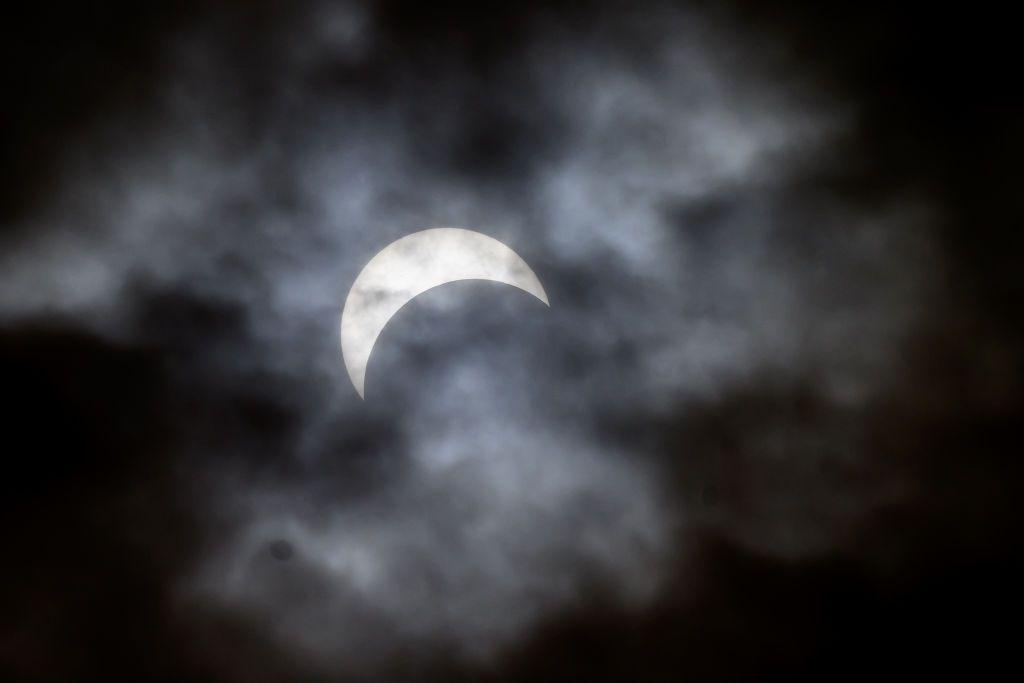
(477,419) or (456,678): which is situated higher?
(477,419)

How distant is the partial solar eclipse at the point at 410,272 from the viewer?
25.5 m

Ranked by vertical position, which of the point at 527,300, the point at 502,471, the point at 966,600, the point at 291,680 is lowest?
the point at 966,600

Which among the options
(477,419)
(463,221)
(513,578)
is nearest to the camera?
(463,221)

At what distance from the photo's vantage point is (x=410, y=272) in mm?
25641

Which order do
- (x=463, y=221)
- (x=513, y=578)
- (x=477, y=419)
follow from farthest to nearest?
(x=513, y=578)
(x=477, y=419)
(x=463, y=221)

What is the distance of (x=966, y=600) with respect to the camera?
29.2m

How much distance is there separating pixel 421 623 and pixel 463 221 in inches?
776

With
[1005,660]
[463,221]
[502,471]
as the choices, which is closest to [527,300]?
[463,221]

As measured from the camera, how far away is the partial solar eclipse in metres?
25.5

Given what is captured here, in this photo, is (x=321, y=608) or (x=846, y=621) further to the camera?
(x=846, y=621)

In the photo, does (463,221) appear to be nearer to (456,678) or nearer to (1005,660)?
(456,678)

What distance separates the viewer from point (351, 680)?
29219mm

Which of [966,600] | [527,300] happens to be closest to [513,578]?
[527,300]

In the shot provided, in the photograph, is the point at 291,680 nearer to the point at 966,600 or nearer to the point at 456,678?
the point at 456,678
